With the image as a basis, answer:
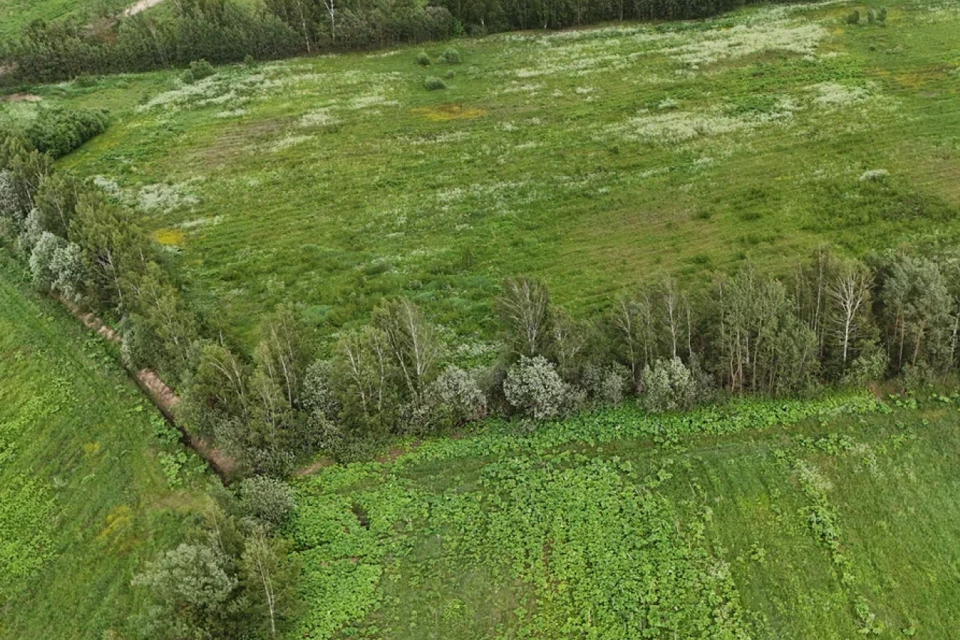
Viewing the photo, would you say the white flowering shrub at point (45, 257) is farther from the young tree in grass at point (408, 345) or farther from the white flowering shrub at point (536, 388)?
the white flowering shrub at point (536, 388)

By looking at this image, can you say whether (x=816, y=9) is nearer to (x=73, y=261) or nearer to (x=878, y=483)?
(x=878, y=483)

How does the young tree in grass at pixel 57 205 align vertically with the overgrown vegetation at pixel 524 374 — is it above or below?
above

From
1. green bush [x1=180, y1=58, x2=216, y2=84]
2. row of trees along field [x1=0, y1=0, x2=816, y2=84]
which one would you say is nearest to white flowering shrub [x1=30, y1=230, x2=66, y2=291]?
green bush [x1=180, y1=58, x2=216, y2=84]

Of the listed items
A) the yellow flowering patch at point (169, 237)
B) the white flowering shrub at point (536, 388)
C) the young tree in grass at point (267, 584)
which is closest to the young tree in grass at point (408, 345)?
the white flowering shrub at point (536, 388)

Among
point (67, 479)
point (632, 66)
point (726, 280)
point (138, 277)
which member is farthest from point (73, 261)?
point (632, 66)

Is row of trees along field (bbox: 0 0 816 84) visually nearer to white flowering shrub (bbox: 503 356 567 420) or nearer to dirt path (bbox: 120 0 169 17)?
dirt path (bbox: 120 0 169 17)

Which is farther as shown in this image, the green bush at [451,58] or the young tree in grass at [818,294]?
the green bush at [451,58]
